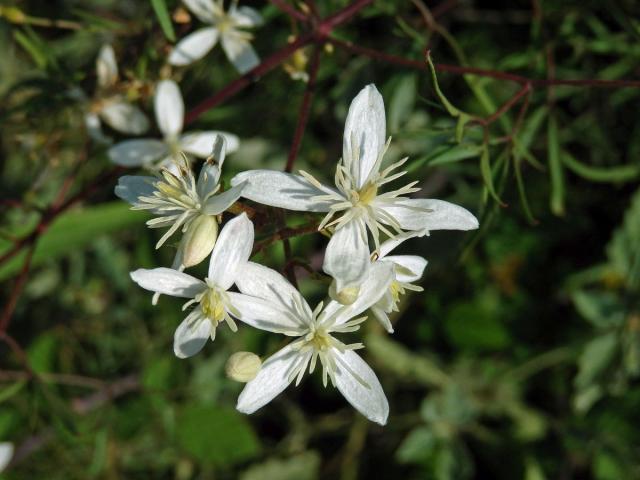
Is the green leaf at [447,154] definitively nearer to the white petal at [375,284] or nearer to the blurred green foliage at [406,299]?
the white petal at [375,284]

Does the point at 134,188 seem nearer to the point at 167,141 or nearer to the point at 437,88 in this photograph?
the point at 167,141

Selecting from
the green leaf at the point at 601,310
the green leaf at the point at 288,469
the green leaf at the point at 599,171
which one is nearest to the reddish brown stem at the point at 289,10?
the green leaf at the point at 599,171

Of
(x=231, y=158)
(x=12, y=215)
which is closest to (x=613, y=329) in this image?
(x=231, y=158)

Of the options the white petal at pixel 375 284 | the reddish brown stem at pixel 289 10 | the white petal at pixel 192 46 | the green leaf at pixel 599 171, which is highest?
the reddish brown stem at pixel 289 10

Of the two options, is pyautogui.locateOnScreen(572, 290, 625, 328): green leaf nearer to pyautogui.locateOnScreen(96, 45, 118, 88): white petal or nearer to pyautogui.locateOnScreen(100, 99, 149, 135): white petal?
pyautogui.locateOnScreen(100, 99, 149, 135): white petal

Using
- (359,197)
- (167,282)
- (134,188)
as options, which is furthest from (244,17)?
(167,282)

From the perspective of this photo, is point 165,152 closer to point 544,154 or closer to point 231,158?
point 231,158

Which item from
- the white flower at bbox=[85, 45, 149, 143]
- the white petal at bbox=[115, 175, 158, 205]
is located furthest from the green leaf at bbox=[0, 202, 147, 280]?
the white petal at bbox=[115, 175, 158, 205]
